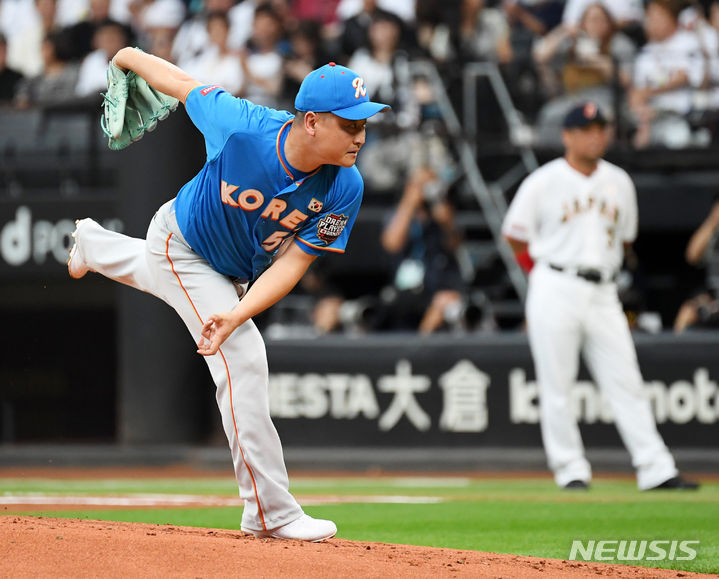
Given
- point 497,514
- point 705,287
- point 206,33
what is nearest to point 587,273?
point 497,514

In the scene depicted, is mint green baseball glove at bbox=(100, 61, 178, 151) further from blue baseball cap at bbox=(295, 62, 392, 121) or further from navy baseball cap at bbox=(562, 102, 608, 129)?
navy baseball cap at bbox=(562, 102, 608, 129)

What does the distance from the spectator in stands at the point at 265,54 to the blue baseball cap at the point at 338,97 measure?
7310 millimetres

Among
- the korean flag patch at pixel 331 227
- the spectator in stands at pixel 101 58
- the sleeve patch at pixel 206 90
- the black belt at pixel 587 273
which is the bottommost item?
the black belt at pixel 587 273

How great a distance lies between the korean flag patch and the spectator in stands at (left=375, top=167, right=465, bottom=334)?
5922 mm

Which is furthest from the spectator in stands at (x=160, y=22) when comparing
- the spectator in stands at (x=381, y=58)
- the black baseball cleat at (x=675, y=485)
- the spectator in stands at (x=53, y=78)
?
the black baseball cleat at (x=675, y=485)

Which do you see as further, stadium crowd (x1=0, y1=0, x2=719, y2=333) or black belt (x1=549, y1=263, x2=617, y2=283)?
stadium crowd (x1=0, y1=0, x2=719, y2=333)

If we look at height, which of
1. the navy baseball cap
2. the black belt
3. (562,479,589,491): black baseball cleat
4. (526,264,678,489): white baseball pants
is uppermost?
the navy baseball cap

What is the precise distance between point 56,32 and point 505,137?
5360 mm

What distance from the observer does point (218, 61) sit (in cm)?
1258

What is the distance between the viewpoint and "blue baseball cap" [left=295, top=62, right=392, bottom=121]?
4.74 meters

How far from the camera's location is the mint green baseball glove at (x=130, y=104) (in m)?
5.57

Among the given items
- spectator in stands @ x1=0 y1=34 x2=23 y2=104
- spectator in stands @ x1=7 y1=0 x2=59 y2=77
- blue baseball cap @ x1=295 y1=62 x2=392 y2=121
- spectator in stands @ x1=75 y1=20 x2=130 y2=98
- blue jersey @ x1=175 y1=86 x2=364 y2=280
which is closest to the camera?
blue baseball cap @ x1=295 y1=62 x2=392 y2=121

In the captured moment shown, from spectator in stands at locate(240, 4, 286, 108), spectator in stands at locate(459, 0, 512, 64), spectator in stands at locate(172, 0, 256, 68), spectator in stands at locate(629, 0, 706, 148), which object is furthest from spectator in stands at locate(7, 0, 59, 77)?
spectator in stands at locate(629, 0, 706, 148)

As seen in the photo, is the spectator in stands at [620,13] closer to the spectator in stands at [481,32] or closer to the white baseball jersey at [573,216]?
the spectator in stands at [481,32]
